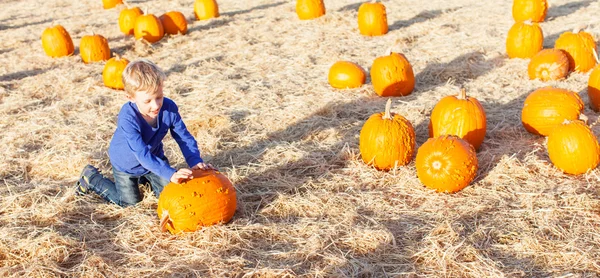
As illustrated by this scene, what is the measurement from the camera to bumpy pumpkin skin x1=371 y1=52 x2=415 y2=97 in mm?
6746

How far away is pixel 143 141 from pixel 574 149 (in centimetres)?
346

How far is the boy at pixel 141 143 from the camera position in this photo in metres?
3.99

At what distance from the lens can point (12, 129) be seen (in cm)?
625

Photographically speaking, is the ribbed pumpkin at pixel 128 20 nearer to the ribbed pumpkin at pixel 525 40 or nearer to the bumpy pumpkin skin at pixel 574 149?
the ribbed pumpkin at pixel 525 40

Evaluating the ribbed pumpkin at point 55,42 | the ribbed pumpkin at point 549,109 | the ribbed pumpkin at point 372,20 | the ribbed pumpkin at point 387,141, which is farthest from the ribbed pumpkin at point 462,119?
the ribbed pumpkin at point 55,42

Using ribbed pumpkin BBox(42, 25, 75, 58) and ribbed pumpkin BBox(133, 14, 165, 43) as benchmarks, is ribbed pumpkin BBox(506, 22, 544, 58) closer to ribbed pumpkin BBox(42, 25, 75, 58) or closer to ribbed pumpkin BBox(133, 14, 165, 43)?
ribbed pumpkin BBox(133, 14, 165, 43)

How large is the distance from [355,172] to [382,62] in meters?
2.28

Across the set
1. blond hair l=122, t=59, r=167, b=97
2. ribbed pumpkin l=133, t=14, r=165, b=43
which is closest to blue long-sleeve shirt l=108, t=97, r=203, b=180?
blond hair l=122, t=59, r=167, b=97

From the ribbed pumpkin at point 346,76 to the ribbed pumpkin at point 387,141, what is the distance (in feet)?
7.36

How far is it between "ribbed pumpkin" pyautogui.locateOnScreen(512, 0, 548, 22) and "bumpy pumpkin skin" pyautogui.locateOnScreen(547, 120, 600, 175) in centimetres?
567

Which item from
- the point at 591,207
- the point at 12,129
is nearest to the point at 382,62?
the point at 591,207

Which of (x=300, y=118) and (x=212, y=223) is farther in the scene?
(x=300, y=118)

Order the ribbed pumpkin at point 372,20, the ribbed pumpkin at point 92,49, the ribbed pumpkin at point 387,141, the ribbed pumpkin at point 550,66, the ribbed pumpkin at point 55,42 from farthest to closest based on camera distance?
the ribbed pumpkin at point 372,20 < the ribbed pumpkin at point 55,42 < the ribbed pumpkin at point 92,49 < the ribbed pumpkin at point 550,66 < the ribbed pumpkin at point 387,141

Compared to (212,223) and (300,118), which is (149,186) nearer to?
(212,223)
